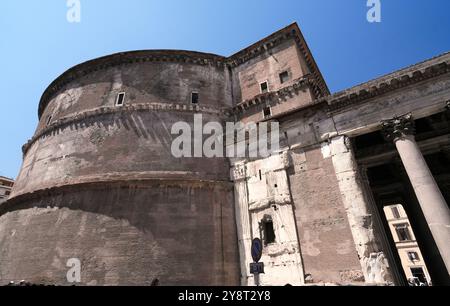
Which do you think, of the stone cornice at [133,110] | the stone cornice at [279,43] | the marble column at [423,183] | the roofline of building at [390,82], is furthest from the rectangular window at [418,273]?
the stone cornice at [133,110]

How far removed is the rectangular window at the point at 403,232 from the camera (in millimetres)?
27173

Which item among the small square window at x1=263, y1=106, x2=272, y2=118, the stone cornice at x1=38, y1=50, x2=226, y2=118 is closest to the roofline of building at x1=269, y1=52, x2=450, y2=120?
the small square window at x1=263, y1=106, x2=272, y2=118

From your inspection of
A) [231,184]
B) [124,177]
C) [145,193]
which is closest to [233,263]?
[231,184]

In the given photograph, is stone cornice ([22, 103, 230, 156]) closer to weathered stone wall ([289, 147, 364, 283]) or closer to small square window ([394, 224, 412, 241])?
weathered stone wall ([289, 147, 364, 283])

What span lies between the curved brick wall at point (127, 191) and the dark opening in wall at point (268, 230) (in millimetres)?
1248

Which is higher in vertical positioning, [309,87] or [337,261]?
[309,87]

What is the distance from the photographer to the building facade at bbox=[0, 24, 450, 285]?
8422 mm

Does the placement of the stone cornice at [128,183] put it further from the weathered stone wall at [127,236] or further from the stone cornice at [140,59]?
the stone cornice at [140,59]

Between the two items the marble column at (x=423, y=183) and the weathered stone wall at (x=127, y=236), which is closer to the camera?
the marble column at (x=423, y=183)

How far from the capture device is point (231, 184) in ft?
37.1

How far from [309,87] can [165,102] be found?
7.34m

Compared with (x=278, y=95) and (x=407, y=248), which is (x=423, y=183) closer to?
(x=278, y=95)

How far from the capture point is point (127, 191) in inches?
411
